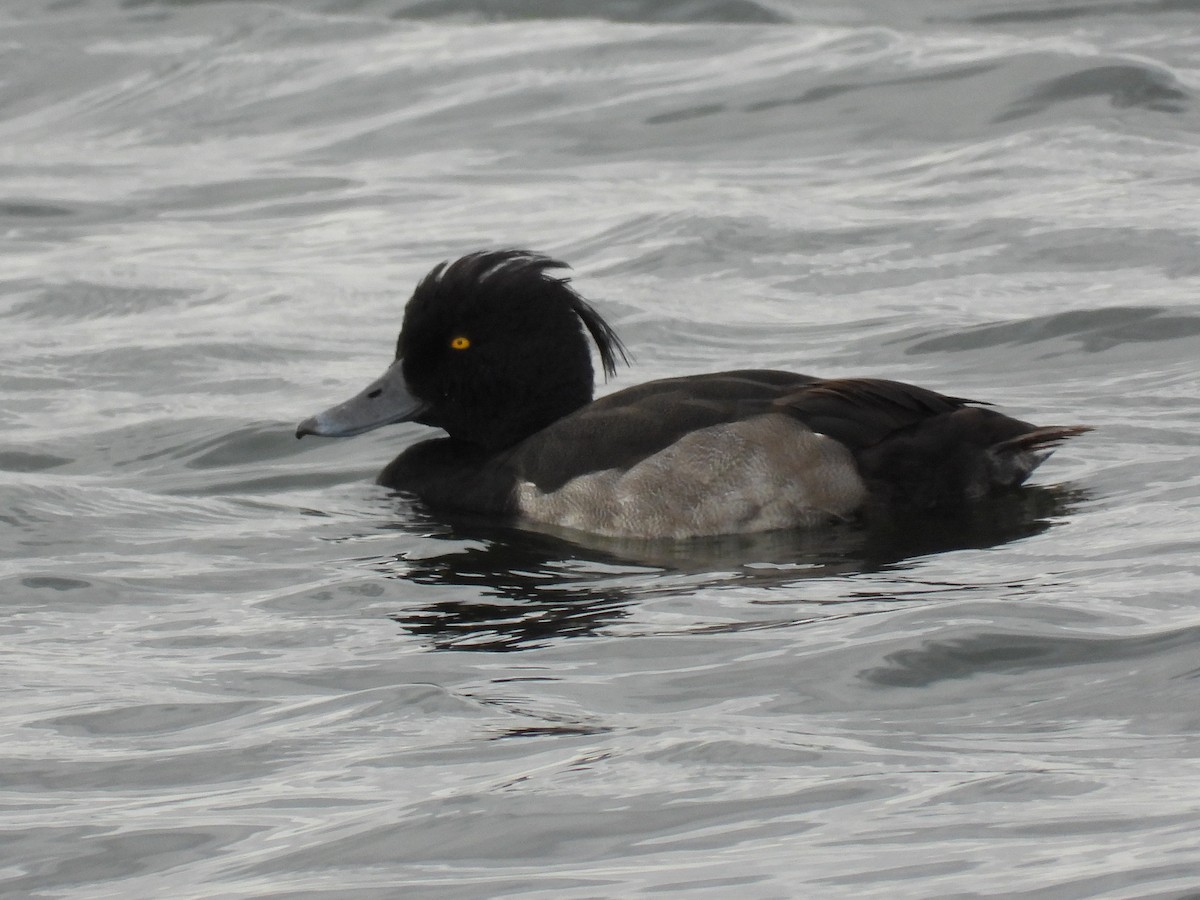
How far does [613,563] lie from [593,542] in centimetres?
31

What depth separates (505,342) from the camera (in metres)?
7.89

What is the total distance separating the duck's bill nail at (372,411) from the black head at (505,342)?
0.11 meters

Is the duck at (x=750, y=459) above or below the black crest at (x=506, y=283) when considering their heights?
below

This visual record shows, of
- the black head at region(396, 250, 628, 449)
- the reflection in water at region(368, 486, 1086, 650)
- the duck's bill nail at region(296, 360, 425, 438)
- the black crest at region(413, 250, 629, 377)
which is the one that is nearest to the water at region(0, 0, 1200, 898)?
the reflection in water at region(368, 486, 1086, 650)

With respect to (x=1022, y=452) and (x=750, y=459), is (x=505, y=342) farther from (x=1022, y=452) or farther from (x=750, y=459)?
(x=1022, y=452)

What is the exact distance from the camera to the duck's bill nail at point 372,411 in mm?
7973

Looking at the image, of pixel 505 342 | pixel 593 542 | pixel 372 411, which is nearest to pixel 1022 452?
pixel 593 542

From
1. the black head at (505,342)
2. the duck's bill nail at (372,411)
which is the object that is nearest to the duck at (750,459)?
the black head at (505,342)

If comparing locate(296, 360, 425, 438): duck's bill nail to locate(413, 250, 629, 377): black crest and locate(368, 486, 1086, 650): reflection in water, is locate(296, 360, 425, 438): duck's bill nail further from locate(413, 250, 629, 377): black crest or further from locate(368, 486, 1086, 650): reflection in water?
locate(368, 486, 1086, 650): reflection in water

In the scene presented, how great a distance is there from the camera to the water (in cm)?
439

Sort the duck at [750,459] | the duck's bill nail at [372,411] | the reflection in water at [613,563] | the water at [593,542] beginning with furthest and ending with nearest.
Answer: the duck's bill nail at [372,411] < the duck at [750,459] < the reflection in water at [613,563] < the water at [593,542]

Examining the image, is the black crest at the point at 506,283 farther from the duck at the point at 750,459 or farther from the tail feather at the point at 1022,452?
the tail feather at the point at 1022,452

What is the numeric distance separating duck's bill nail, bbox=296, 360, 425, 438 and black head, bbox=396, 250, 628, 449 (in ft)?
0.37

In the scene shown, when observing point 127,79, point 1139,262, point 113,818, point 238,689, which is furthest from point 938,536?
point 127,79
